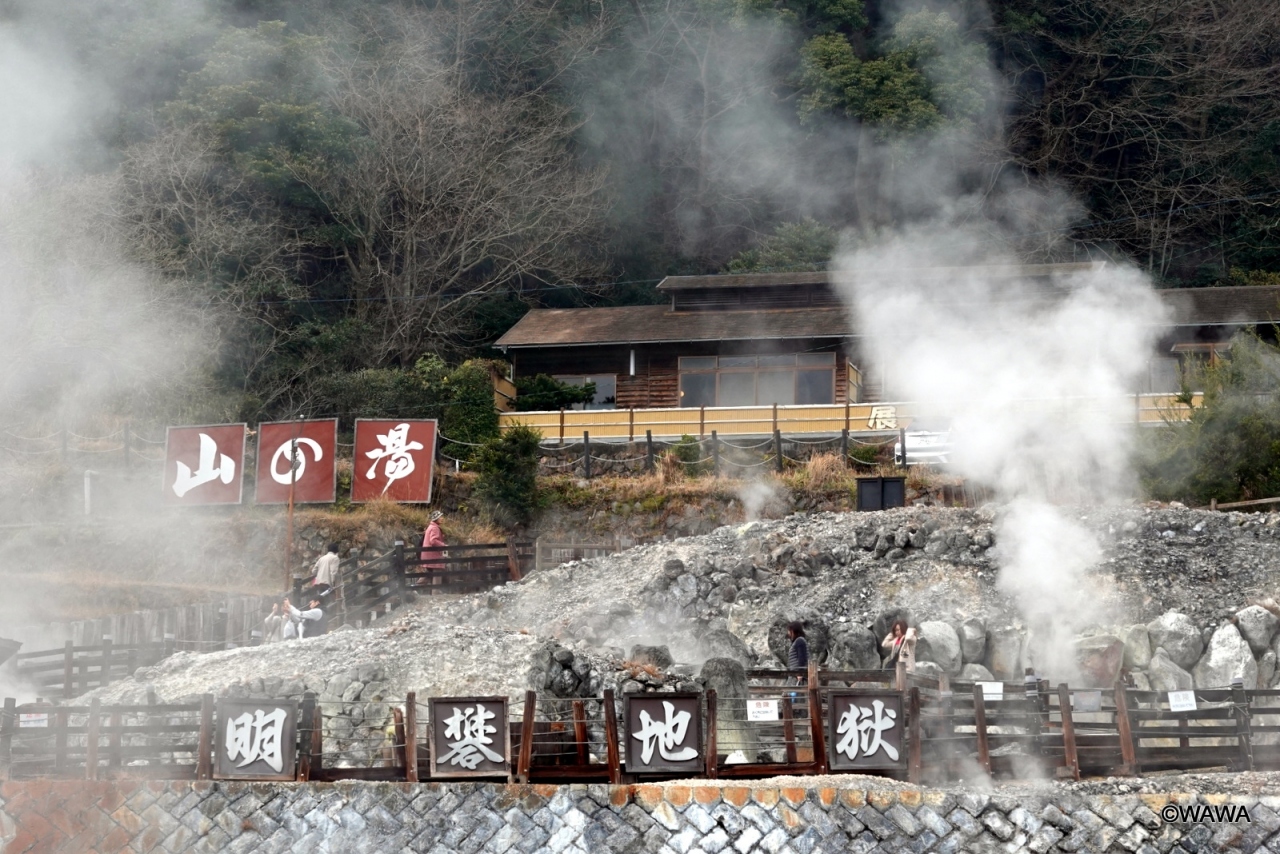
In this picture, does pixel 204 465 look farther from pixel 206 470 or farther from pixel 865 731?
pixel 865 731

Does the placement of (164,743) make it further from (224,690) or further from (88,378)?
(88,378)

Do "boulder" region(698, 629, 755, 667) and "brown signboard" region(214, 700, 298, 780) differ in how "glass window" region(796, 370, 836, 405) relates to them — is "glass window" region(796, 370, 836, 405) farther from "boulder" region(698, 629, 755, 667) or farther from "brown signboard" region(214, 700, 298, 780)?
"brown signboard" region(214, 700, 298, 780)

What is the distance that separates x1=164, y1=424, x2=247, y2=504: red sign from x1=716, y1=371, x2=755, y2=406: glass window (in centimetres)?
1154

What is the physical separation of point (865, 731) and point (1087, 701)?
10.9ft

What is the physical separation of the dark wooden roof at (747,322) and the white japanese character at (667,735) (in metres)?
22.8

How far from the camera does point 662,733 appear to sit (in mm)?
16078

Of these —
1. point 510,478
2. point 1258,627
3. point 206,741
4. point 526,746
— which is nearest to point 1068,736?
point 526,746

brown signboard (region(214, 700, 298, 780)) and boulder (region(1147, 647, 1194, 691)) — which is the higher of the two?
boulder (region(1147, 647, 1194, 691))

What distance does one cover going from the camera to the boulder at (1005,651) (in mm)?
22203

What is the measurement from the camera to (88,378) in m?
38.9

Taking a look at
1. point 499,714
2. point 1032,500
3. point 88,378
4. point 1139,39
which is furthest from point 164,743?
point 1139,39

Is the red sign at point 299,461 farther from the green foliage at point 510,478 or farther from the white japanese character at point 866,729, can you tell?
the white japanese character at point 866,729

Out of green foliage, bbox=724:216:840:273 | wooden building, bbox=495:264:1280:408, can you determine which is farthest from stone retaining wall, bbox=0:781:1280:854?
green foliage, bbox=724:216:840:273

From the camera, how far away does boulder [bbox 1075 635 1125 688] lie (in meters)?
21.1
